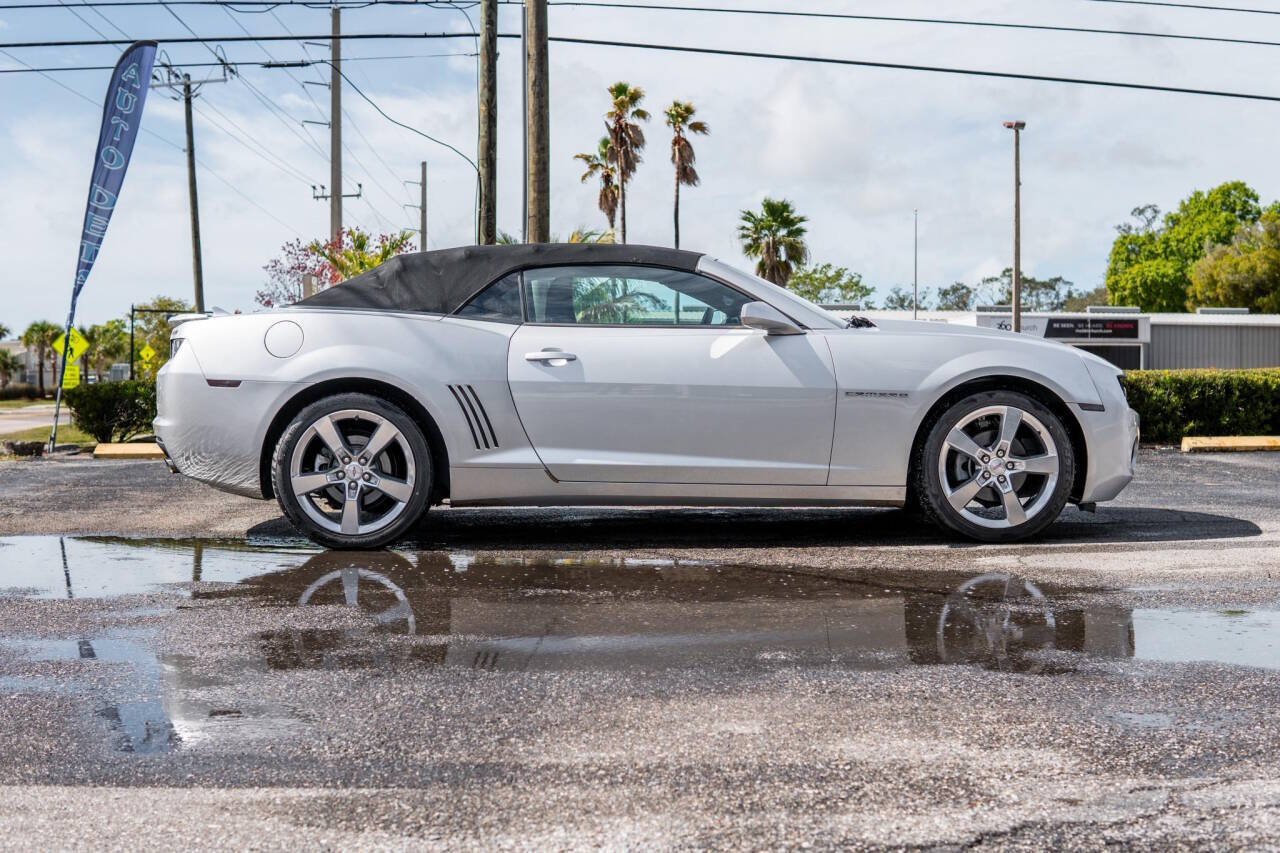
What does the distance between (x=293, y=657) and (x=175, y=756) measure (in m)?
0.88

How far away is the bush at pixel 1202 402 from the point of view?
1216cm

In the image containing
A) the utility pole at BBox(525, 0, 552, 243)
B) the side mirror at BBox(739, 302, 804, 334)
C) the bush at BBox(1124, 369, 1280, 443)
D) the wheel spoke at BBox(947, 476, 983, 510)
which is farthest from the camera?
the bush at BBox(1124, 369, 1280, 443)

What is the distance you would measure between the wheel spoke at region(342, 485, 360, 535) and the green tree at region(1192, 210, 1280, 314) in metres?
68.4

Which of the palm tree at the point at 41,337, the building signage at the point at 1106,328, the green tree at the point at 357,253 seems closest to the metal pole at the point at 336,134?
the green tree at the point at 357,253

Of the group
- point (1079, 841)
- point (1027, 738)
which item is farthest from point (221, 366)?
point (1079, 841)

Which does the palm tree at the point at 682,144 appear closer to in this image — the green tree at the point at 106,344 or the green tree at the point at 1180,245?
the green tree at the point at 1180,245

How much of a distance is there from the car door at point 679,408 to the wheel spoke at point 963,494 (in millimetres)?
617

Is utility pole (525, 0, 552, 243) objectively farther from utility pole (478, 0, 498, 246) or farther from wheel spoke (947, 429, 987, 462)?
wheel spoke (947, 429, 987, 462)

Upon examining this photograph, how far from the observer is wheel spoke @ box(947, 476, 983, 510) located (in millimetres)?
5344

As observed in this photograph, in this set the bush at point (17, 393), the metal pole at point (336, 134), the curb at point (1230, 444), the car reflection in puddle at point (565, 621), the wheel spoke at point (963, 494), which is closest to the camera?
the car reflection in puddle at point (565, 621)

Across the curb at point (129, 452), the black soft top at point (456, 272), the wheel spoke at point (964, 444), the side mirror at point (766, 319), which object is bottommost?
the curb at point (129, 452)

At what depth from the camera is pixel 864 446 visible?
533cm

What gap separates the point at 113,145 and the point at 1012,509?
41.5 ft

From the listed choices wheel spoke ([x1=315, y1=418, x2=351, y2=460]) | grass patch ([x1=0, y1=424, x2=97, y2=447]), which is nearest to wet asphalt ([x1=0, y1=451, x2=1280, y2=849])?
wheel spoke ([x1=315, y1=418, x2=351, y2=460])
